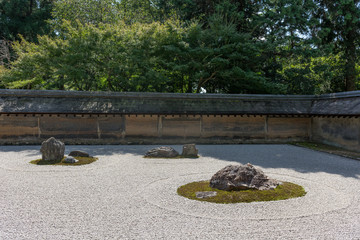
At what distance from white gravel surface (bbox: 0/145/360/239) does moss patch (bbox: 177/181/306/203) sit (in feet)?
0.90

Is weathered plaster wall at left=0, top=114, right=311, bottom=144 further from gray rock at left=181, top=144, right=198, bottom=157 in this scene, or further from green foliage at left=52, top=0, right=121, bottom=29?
green foliage at left=52, top=0, right=121, bottom=29

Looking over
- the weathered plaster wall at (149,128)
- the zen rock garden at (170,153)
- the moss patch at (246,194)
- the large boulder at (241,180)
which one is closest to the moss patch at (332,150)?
the weathered plaster wall at (149,128)

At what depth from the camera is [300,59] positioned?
77.3 feet

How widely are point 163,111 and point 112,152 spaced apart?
15.0ft

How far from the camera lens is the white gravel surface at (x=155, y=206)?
5.31m

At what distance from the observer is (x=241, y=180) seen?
7.85 m

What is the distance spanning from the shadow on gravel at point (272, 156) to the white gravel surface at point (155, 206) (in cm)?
16

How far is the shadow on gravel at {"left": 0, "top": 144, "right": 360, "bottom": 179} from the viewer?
11080 mm

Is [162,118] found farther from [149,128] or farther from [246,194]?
[246,194]

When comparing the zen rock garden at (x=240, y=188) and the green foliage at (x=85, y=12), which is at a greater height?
the green foliage at (x=85, y=12)

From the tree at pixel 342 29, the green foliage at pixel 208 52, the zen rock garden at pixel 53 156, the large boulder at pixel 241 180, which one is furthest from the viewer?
the tree at pixel 342 29

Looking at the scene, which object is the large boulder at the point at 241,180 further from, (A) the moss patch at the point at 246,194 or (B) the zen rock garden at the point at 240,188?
(A) the moss patch at the point at 246,194

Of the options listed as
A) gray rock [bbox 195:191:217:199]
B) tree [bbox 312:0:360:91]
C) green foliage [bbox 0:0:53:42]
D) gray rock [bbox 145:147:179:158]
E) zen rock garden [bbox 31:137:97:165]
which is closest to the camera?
gray rock [bbox 195:191:217:199]

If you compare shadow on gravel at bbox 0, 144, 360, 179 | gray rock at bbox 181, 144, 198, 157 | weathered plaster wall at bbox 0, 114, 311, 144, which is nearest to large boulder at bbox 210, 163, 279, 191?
shadow on gravel at bbox 0, 144, 360, 179
